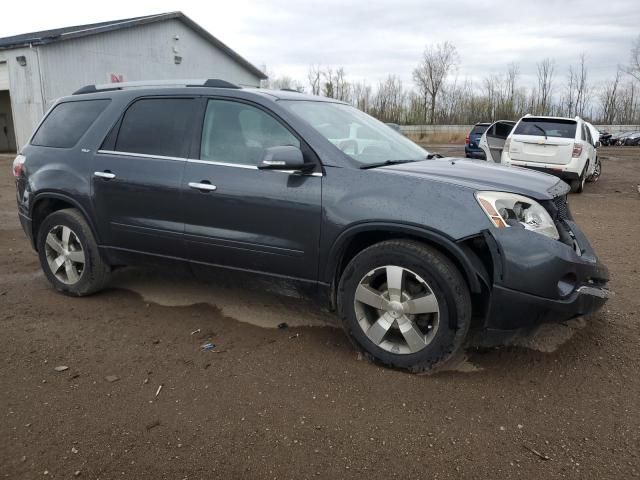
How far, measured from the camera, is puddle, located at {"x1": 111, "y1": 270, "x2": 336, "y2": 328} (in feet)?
12.8

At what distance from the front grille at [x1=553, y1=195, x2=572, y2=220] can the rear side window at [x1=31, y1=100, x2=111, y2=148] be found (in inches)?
144

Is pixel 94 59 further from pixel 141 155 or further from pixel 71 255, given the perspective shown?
pixel 141 155

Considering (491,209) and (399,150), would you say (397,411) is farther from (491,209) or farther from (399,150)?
(399,150)

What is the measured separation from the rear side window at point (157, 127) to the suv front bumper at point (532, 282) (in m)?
2.41

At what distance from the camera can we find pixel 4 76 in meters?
21.2

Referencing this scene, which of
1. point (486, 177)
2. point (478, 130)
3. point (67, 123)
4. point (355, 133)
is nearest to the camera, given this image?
point (486, 177)

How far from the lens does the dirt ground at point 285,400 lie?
8.17ft

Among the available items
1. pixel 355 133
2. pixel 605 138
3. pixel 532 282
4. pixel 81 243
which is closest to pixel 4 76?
pixel 81 243

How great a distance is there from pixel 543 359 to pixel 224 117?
2786 millimetres

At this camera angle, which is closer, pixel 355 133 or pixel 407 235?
pixel 407 235

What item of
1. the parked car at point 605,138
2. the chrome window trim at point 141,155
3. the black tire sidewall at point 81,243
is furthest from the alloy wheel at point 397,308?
A: the parked car at point 605,138

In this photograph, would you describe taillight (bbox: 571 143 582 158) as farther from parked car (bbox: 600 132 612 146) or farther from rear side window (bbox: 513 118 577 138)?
parked car (bbox: 600 132 612 146)

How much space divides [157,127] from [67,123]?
1.15 meters

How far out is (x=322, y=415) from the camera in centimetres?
287
